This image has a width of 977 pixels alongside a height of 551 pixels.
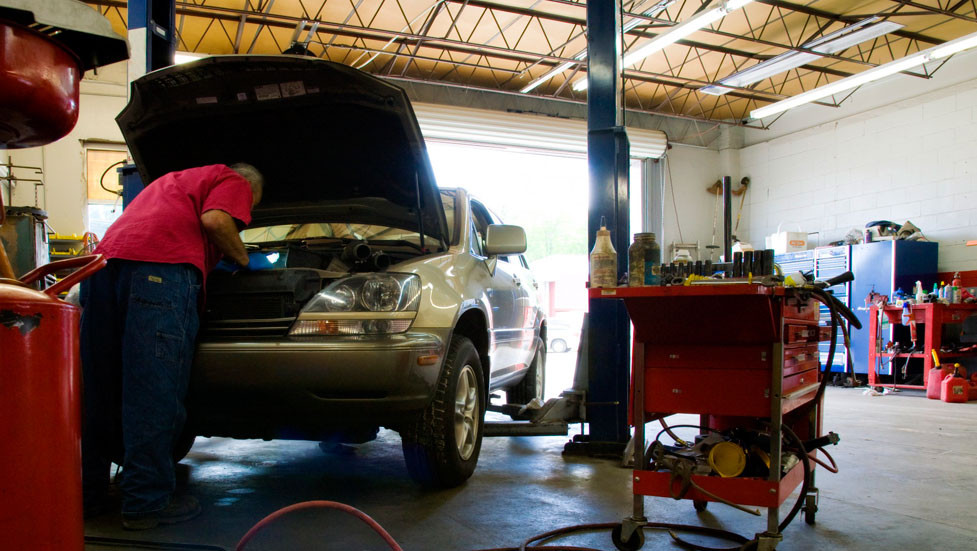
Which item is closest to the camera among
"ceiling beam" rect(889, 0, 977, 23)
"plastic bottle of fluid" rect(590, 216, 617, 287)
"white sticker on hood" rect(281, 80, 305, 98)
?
"plastic bottle of fluid" rect(590, 216, 617, 287)

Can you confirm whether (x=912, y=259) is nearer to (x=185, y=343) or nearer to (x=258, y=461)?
(x=258, y=461)

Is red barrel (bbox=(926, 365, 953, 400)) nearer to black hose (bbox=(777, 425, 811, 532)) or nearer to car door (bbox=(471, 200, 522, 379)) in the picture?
car door (bbox=(471, 200, 522, 379))

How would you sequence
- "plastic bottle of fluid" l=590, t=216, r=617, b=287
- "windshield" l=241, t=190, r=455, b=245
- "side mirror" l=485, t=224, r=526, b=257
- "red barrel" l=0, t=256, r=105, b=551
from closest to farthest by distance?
"red barrel" l=0, t=256, r=105, b=551 < "plastic bottle of fluid" l=590, t=216, r=617, b=287 < "windshield" l=241, t=190, r=455, b=245 < "side mirror" l=485, t=224, r=526, b=257

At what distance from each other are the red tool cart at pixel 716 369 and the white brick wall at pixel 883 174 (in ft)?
32.7

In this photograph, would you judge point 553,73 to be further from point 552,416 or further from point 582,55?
point 552,416

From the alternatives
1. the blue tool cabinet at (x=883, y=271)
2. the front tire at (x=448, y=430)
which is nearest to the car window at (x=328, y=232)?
the front tire at (x=448, y=430)

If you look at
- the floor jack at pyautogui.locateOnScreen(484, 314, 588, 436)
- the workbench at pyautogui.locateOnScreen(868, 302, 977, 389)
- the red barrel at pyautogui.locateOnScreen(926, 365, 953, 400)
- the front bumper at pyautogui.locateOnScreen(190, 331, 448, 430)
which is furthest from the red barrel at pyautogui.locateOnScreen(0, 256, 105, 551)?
the workbench at pyautogui.locateOnScreen(868, 302, 977, 389)

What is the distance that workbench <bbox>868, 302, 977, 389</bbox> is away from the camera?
8.30 m

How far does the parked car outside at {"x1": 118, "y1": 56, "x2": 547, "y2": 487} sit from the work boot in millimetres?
299

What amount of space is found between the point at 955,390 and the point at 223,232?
27.1 ft

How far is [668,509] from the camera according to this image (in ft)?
9.36

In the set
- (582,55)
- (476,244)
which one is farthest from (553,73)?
(476,244)

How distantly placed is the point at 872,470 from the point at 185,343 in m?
3.51

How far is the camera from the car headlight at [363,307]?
254cm
